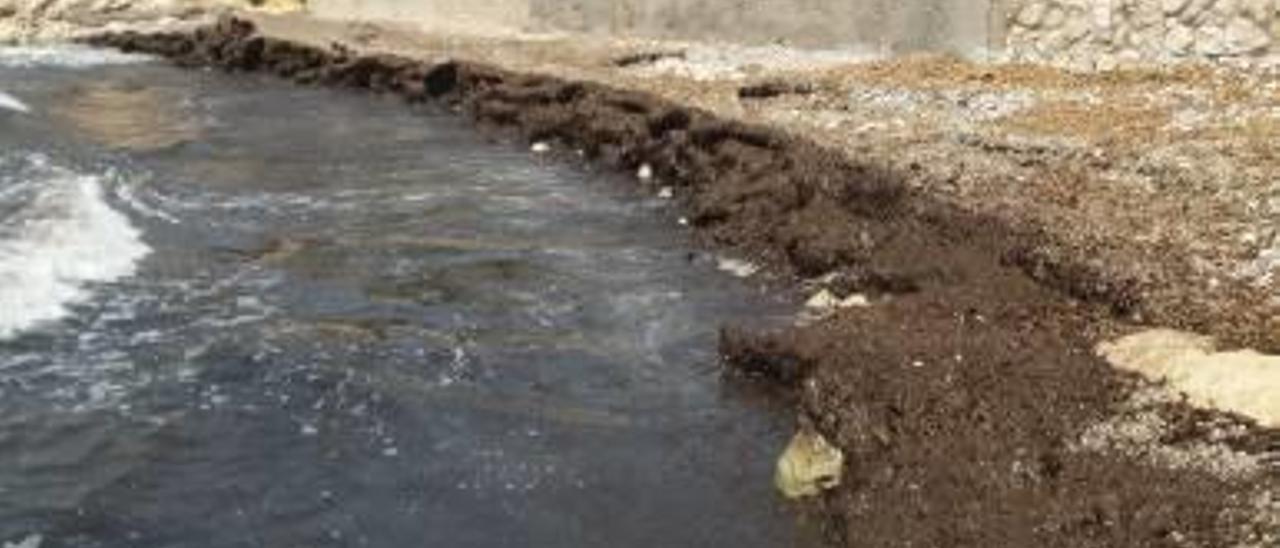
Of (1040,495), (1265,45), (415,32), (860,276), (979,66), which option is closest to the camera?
(1040,495)

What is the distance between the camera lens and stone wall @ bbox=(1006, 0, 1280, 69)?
21.3 metres

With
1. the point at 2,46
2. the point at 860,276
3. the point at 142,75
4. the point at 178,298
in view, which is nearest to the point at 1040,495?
the point at 860,276

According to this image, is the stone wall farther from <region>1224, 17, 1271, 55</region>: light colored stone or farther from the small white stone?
the small white stone

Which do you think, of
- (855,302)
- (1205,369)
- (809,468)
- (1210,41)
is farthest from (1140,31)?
(809,468)

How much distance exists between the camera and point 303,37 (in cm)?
3089

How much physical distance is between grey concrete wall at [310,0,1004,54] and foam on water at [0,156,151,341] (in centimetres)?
1064

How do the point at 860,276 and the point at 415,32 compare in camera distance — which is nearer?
the point at 860,276

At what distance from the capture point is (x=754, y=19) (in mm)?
25953

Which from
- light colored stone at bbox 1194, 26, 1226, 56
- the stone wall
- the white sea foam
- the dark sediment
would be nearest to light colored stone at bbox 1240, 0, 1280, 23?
the stone wall

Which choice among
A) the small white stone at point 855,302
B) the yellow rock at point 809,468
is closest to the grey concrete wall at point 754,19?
the small white stone at point 855,302

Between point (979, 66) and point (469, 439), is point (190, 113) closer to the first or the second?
point (979, 66)

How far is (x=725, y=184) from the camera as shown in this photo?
1712 cm

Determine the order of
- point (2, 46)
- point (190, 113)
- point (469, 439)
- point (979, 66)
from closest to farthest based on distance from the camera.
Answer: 1. point (469, 439)
2. point (979, 66)
3. point (190, 113)
4. point (2, 46)

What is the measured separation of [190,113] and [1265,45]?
15593 mm
